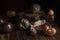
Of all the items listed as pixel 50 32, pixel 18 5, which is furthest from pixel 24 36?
pixel 18 5

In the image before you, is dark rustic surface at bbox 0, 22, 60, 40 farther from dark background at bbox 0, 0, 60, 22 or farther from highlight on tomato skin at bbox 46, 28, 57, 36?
dark background at bbox 0, 0, 60, 22

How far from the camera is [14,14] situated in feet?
5.62

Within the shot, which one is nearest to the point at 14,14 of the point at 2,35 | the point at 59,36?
the point at 2,35

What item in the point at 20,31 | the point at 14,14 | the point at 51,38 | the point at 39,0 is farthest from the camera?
the point at 39,0

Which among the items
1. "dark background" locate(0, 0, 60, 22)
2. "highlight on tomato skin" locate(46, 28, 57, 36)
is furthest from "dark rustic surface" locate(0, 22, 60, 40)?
"dark background" locate(0, 0, 60, 22)

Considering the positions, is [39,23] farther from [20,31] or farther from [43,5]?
[43,5]

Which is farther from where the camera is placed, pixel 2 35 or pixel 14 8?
pixel 14 8

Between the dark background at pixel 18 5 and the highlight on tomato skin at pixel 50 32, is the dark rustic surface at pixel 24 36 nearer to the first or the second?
the highlight on tomato skin at pixel 50 32

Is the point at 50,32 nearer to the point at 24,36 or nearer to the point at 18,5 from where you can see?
the point at 24,36

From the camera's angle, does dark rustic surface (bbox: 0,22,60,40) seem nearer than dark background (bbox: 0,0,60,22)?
Yes

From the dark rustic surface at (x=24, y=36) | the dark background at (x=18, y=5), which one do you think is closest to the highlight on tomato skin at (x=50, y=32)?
the dark rustic surface at (x=24, y=36)

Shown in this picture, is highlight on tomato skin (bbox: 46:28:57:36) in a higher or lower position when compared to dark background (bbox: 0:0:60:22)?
higher

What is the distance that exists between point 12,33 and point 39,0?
62 cm

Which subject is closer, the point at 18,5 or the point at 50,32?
the point at 50,32
